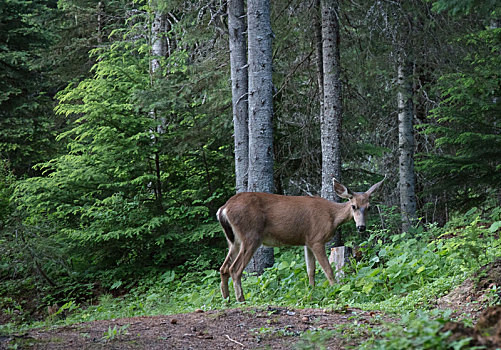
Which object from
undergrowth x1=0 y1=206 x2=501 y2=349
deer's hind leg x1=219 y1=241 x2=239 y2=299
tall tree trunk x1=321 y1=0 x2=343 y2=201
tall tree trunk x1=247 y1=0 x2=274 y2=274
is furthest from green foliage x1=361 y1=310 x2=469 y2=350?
tall tree trunk x1=321 y1=0 x2=343 y2=201

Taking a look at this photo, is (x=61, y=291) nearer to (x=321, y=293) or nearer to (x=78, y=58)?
(x=321, y=293)

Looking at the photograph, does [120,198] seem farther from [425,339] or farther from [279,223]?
[425,339]

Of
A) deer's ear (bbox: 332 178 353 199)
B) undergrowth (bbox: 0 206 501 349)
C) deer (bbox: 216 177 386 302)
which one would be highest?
deer's ear (bbox: 332 178 353 199)

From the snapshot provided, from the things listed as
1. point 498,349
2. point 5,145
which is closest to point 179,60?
point 5,145

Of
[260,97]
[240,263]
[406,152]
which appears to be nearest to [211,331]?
[240,263]

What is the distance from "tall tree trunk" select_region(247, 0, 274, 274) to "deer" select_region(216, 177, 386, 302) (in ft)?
4.40

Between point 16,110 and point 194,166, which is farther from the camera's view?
point 16,110

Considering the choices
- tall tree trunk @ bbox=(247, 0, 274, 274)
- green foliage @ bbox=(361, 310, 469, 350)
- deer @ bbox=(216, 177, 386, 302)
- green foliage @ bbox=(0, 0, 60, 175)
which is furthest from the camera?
green foliage @ bbox=(0, 0, 60, 175)

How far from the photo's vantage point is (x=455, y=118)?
35.2 ft

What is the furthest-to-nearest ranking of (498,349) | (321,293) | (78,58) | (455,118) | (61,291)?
(78,58) → (61,291) → (455,118) → (321,293) → (498,349)

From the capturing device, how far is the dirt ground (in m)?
4.81

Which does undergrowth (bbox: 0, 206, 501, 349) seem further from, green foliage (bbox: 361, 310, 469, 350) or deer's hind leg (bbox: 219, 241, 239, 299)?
green foliage (bbox: 361, 310, 469, 350)

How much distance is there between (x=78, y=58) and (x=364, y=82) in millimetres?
12119

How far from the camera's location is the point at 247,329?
548cm
